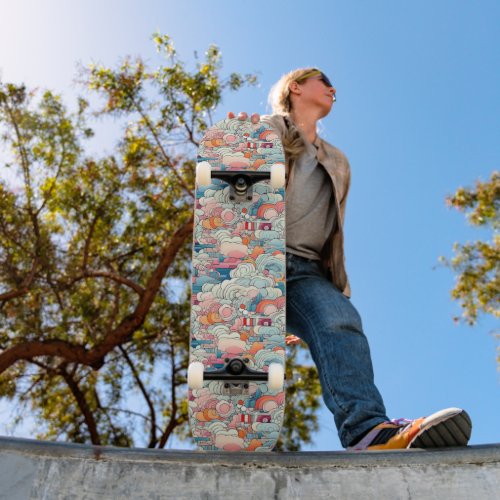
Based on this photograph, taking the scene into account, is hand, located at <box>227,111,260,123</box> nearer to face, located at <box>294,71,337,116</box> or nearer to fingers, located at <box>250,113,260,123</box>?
fingers, located at <box>250,113,260,123</box>

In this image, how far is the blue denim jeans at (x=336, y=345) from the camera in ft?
7.77

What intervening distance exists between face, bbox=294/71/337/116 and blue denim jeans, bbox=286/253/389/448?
0.94m

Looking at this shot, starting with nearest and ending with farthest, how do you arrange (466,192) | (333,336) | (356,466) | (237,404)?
(356,466) < (237,404) < (333,336) < (466,192)

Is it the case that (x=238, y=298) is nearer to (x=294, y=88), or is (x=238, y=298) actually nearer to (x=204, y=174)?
(x=204, y=174)

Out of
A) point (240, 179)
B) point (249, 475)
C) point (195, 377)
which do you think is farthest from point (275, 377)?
point (240, 179)

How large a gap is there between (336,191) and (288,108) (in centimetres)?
70

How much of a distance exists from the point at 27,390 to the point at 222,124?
597cm

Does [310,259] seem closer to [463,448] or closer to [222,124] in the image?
[222,124]

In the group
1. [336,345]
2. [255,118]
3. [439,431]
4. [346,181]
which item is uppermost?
[255,118]

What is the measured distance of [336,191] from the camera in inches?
118

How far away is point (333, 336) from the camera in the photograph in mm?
2553

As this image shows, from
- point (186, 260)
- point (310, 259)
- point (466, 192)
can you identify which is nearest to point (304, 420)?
point (186, 260)

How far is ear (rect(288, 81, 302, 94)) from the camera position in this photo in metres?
3.40

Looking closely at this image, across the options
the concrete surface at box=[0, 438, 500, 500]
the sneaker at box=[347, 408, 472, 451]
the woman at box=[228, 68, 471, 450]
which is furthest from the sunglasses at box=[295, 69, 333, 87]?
the concrete surface at box=[0, 438, 500, 500]
